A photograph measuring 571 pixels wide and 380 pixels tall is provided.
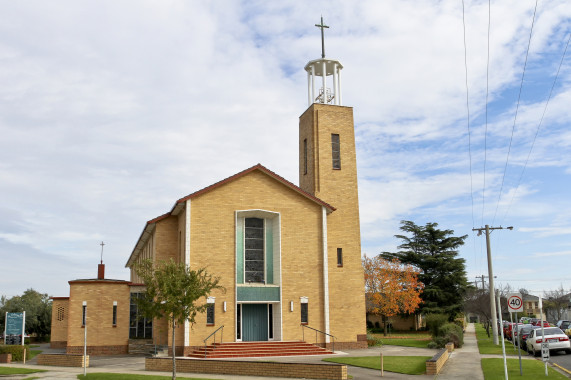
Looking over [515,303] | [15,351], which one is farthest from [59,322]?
[515,303]

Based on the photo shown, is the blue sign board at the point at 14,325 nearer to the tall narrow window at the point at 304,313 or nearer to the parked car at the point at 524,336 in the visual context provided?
the tall narrow window at the point at 304,313

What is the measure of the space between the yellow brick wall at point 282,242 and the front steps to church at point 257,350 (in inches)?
40.4

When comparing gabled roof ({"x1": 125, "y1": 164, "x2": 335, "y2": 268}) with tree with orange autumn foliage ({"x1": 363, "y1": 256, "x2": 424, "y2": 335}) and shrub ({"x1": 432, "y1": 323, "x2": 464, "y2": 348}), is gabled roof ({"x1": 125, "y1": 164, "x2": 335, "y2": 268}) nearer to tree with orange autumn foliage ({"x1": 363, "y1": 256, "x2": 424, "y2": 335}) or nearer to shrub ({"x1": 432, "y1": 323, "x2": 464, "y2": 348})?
shrub ({"x1": 432, "y1": 323, "x2": 464, "y2": 348})

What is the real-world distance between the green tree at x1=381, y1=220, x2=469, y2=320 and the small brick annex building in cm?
2262

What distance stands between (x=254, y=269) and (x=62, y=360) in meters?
10.9

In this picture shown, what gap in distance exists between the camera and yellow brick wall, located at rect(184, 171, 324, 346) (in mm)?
28828

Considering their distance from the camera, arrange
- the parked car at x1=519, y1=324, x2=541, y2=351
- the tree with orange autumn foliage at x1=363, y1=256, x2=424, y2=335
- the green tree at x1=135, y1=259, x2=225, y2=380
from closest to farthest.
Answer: the green tree at x1=135, y1=259, x2=225, y2=380 < the parked car at x1=519, y1=324, x2=541, y2=351 < the tree with orange autumn foliage at x1=363, y1=256, x2=424, y2=335

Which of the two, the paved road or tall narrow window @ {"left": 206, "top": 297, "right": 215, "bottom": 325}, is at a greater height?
tall narrow window @ {"left": 206, "top": 297, "right": 215, "bottom": 325}

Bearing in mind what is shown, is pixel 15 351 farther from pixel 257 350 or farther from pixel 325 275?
pixel 325 275

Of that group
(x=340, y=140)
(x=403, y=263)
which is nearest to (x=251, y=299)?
(x=340, y=140)

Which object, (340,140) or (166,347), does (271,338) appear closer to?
(166,347)

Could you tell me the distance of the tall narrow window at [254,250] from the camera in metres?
30.6

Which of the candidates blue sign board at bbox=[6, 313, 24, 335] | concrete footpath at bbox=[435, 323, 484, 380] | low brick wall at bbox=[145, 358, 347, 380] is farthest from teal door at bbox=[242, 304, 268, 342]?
blue sign board at bbox=[6, 313, 24, 335]

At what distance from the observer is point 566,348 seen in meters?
26.9
